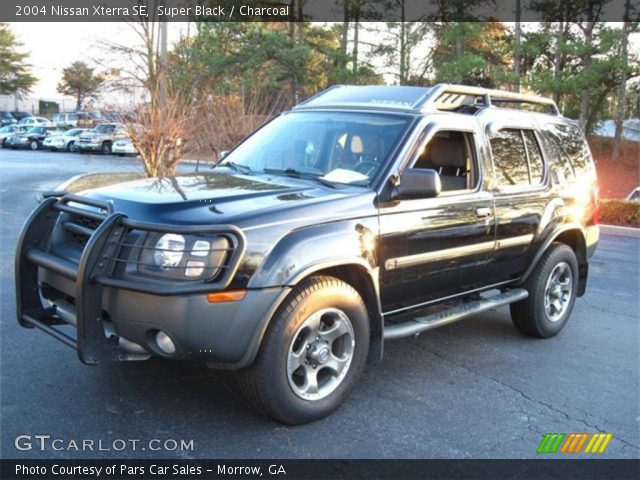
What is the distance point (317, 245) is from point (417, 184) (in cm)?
87

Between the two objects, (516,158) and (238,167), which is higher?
(516,158)

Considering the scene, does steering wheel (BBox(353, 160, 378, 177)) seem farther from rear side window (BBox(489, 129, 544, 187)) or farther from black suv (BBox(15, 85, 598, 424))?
rear side window (BBox(489, 129, 544, 187))

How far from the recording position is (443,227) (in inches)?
178

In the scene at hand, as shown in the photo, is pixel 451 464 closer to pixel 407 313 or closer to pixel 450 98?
pixel 407 313

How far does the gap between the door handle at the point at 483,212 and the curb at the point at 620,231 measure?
9.09 m

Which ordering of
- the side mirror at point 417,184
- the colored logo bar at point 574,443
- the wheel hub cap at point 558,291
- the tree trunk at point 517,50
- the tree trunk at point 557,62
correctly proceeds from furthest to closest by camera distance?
the tree trunk at point 517,50 → the tree trunk at point 557,62 → the wheel hub cap at point 558,291 → the side mirror at point 417,184 → the colored logo bar at point 574,443

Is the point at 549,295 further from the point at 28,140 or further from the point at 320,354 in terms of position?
the point at 28,140

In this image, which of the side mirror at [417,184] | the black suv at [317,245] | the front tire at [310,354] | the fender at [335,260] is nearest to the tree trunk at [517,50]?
the black suv at [317,245]

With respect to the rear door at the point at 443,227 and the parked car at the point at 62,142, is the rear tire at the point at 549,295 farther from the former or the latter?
the parked car at the point at 62,142

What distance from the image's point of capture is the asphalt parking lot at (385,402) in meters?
3.56

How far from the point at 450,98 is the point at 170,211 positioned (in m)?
2.68

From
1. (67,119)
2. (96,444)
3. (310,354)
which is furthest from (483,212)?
(67,119)

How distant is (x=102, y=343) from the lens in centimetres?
341

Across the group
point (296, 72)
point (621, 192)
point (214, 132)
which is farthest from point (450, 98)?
point (296, 72)
